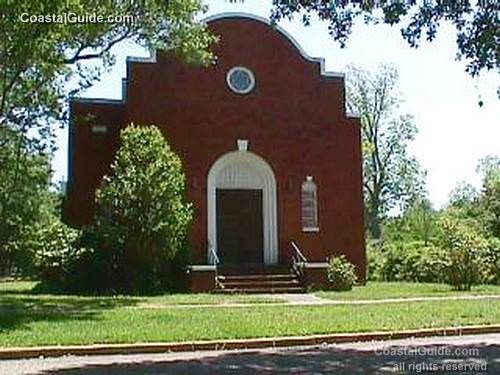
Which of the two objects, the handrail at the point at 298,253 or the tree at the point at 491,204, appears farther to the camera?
the tree at the point at 491,204

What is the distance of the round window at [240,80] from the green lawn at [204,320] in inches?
392

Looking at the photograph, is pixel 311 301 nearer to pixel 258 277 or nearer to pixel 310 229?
pixel 258 277

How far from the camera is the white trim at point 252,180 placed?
87.1 ft

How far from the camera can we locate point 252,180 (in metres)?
27.2

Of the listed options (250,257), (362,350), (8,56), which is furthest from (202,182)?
(362,350)

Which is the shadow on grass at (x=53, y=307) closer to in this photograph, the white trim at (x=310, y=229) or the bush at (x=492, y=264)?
the white trim at (x=310, y=229)

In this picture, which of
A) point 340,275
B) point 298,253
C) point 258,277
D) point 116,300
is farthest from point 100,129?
point 340,275

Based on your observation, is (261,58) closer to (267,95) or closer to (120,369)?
(267,95)

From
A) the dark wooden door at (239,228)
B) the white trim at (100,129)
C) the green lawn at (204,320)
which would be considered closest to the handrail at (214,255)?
the dark wooden door at (239,228)

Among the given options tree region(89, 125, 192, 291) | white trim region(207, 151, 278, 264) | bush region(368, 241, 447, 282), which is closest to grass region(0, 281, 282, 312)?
tree region(89, 125, 192, 291)

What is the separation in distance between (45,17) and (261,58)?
39.1 feet

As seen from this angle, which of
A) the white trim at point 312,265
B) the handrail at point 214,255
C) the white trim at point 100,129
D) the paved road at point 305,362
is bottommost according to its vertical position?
the paved road at point 305,362

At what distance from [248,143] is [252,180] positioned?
4.32 feet

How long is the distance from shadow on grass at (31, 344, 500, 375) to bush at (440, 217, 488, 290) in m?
13.3
